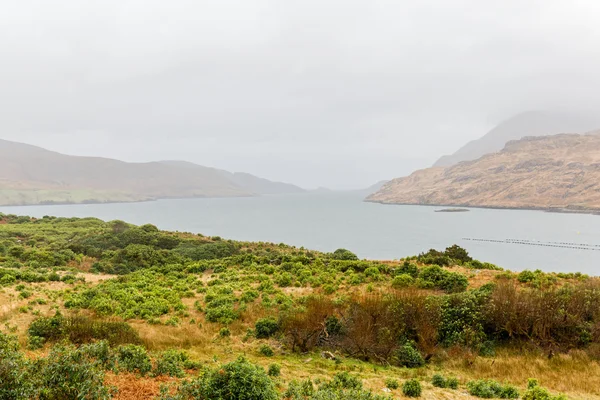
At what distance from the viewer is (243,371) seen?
8430 millimetres

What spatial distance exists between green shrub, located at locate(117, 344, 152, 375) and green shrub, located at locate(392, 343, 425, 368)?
10507mm

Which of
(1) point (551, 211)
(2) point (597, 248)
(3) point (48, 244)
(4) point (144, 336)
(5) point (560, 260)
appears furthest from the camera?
(1) point (551, 211)

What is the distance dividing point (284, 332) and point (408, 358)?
20.3 ft

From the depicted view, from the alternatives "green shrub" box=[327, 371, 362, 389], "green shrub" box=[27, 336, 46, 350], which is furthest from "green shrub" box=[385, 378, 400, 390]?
"green shrub" box=[27, 336, 46, 350]

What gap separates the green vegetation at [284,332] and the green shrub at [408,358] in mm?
55

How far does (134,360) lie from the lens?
1091 cm

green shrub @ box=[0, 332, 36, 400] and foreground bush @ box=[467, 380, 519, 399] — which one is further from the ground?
green shrub @ box=[0, 332, 36, 400]

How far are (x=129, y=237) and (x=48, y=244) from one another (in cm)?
965

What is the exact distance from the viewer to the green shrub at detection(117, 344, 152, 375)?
10648 mm

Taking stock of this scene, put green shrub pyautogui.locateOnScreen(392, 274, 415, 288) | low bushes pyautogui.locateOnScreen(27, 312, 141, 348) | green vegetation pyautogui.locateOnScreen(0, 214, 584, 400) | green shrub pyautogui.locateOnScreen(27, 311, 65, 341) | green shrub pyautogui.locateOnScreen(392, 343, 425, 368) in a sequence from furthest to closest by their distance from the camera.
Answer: green shrub pyautogui.locateOnScreen(392, 274, 415, 288) → green shrub pyautogui.locateOnScreen(392, 343, 425, 368) → green shrub pyautogui.locateOnScreen(27, 311, 65, 341) → low bushes pyautogui.locateOnScreen(27, 312, 141, 348) → green vegetation pyautogui.locateOnScreen(0, 214, 584, 400)

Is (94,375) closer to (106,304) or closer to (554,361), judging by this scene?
(106,304)

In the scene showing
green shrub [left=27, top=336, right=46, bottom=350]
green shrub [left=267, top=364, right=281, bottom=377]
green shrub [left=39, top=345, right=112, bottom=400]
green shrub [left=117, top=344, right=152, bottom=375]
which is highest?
green shrub [left=39, top=345, right=112, bottom=400]

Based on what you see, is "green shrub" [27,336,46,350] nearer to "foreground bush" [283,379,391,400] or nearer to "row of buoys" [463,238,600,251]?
"foreground bush" [283,379,391,400]

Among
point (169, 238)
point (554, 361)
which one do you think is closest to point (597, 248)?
point (554, 361)
